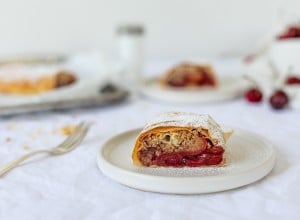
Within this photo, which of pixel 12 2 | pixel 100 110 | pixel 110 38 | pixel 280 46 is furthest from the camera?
pixel 110 38

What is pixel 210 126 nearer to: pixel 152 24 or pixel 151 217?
pixel 151 217

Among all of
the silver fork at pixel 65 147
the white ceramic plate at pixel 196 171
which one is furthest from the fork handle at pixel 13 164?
the white ceramic plate at pixel 196 171

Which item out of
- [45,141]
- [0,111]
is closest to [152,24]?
[0,111]

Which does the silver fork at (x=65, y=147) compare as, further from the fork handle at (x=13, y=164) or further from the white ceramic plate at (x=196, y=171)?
the white ceramic plate at (x=196, y=171)

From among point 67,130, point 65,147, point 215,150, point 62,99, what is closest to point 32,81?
point 62,99

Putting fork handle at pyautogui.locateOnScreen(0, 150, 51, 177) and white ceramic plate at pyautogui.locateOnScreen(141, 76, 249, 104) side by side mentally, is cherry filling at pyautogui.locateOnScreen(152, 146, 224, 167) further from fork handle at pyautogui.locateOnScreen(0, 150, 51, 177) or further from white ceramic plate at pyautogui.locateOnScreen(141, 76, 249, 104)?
white ceramic plate at pyautogui.locateOnScreen(141, 76, 249, 104)

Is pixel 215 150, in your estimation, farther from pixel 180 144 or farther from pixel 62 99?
pixel 62 99
